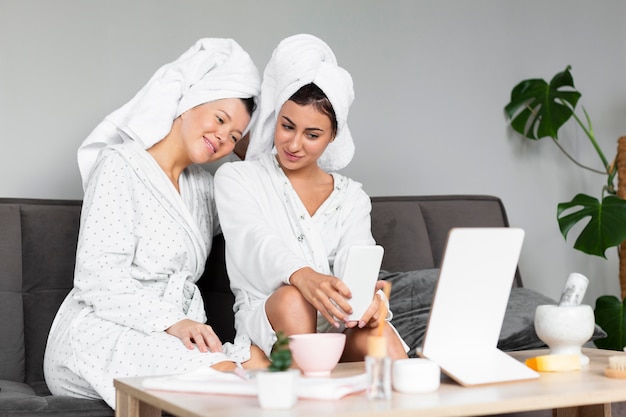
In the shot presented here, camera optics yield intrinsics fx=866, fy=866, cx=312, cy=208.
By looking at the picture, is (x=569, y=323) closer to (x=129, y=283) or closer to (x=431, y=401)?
(x=431, y=401)

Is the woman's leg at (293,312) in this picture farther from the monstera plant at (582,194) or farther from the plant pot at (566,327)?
the monstera plant at (582,194)

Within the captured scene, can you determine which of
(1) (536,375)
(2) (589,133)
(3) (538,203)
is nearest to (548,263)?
(3) (538,203)

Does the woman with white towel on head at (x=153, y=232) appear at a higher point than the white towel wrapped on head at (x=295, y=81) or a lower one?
lower

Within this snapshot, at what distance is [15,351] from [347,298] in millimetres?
1002

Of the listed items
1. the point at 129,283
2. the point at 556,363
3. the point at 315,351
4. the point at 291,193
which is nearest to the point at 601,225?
the point at 291,193

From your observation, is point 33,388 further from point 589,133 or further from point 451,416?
point 589,133

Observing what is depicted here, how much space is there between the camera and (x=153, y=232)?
2.09 metres

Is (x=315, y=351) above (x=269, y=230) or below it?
below

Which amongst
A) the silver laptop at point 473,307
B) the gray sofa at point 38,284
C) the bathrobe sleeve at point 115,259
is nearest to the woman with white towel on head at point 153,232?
the bathrobe sleeve at point 115,259

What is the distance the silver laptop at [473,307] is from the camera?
1.32 metres

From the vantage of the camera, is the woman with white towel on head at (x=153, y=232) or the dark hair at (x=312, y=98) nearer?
the woman with white towel on head at (x=153, y=232)

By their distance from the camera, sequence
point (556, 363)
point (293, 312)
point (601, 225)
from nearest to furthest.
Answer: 1. point (556, 363)
2. point (293, 312)
3. point (601, 225)

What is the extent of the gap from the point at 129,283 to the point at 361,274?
0.65 meters

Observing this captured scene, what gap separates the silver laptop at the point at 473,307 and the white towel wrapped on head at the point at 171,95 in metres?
1.01
